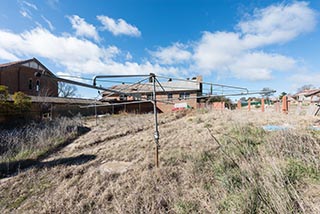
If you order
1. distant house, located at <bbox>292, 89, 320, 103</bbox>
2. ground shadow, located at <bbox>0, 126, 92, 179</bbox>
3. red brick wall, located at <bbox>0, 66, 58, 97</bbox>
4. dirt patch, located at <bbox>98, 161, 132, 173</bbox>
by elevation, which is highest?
red brick wall, located at <bbox>0, 66, 58, 97</bbox>

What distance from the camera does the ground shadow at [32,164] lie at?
3.98 meters

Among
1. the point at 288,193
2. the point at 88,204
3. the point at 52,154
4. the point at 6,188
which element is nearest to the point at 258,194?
the point at 288,193

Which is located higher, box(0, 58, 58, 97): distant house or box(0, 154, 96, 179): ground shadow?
box(0, 58, 58, 97): distant house

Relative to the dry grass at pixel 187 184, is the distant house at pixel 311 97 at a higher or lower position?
higher

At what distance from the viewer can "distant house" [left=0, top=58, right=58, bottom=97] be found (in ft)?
49.3

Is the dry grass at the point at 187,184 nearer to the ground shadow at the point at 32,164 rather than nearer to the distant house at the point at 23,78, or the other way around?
the ground shadow at the point at 32,164

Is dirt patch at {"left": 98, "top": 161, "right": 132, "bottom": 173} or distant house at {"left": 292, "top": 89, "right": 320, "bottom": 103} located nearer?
dirt patch at {"left": 98, "top": 161, "right": 132, "bottom": 173}

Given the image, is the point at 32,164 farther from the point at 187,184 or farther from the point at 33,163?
the point at 187,184

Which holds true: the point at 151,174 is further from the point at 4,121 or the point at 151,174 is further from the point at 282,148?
the point at 4,121

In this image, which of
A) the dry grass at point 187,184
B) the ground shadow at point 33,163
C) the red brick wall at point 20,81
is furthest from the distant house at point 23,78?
the dry grass at point 187,184

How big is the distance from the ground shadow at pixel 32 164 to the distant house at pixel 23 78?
11888mm

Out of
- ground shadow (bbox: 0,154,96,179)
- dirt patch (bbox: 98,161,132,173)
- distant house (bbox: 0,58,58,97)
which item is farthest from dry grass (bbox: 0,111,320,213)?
distant house (bbox: 0,58,58,97)

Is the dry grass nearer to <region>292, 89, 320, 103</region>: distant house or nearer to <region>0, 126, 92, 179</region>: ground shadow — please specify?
<region>0, 126, 92, 179</region>: ground shadow

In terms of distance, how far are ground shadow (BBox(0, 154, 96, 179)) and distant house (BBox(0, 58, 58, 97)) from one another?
1189 cm
